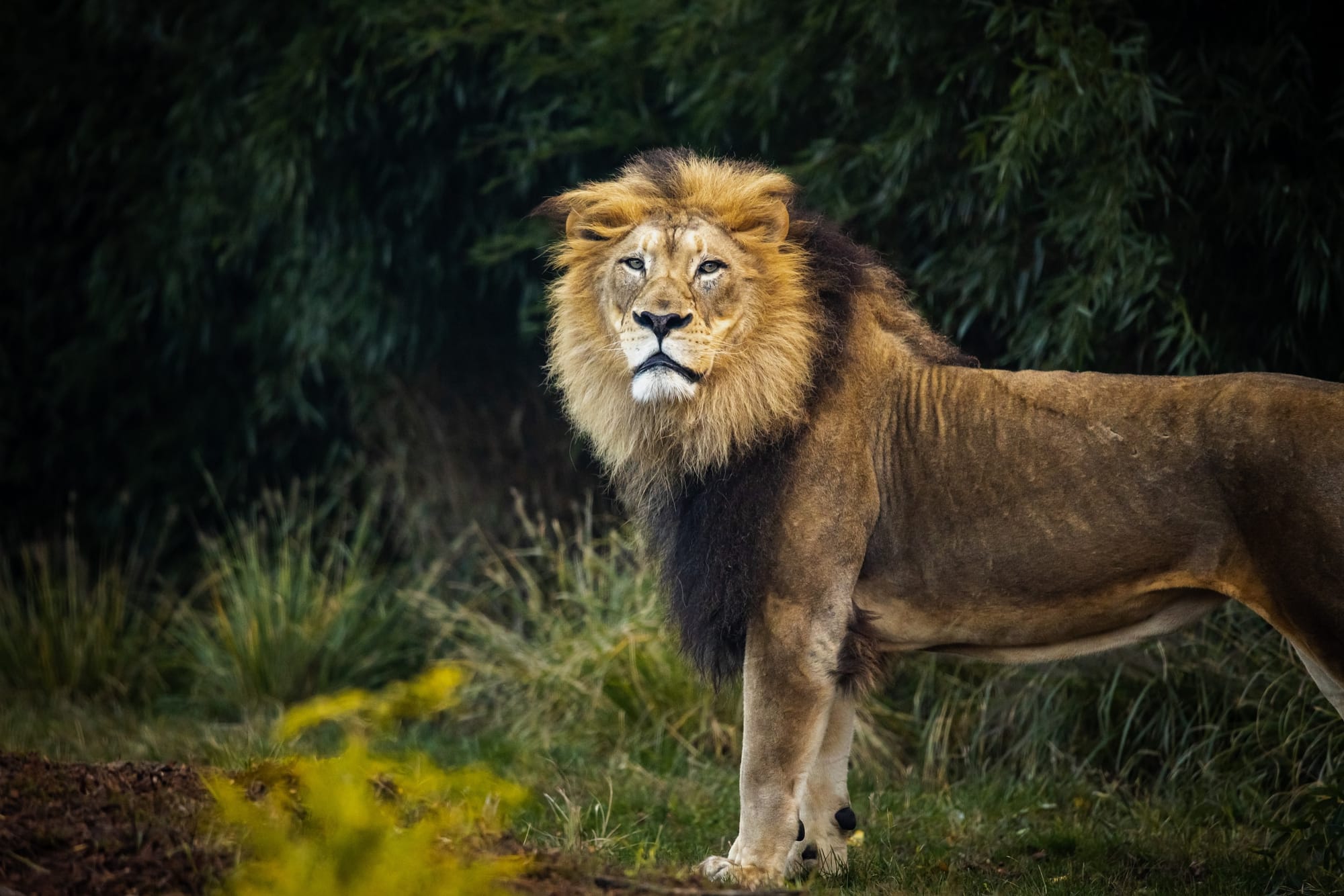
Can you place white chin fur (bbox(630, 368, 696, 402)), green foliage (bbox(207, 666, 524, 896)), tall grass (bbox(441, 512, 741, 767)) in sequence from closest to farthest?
green foliage (bbox(207, 666, 524, 896)) < white chin fur (bbox(630, 368, 696, 402)) < tall grass (bbox(441, 512, 741, 767))

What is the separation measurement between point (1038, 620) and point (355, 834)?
1.99 m

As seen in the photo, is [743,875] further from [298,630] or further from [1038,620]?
[298,630]

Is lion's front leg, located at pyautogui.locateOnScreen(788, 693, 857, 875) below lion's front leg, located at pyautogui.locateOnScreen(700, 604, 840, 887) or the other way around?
below

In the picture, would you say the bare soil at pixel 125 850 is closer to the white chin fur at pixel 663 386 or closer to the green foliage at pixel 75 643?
the white chin fur at pixel 663 386

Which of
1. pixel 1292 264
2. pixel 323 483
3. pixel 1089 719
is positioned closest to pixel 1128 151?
pixel 1292 264

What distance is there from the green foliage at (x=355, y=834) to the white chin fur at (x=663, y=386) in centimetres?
101

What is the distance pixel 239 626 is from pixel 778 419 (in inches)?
179

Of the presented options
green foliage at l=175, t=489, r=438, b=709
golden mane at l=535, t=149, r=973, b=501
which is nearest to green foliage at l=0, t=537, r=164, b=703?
green foliage at l=175, t=489, r=438, b=709

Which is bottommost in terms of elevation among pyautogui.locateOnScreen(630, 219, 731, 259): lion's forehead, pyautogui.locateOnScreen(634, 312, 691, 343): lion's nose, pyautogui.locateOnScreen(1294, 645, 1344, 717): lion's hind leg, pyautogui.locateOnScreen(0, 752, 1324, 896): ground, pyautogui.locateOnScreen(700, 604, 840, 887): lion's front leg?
pyautogui.locateOnScreen(0, 752, 1324, 896): ground

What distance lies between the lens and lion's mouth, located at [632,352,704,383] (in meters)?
3.70

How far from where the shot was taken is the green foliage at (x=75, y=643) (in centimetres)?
771

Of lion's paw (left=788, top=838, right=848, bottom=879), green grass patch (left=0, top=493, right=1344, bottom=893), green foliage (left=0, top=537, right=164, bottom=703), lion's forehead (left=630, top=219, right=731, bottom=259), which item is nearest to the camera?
lion's forehead (left=630, top=219, right=731, bottom=259)

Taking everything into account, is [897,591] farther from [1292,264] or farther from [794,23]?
[794,23]

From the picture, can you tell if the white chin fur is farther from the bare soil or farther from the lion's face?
the bare soil
